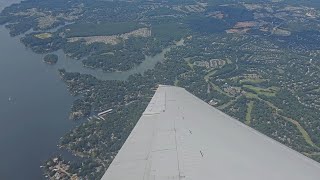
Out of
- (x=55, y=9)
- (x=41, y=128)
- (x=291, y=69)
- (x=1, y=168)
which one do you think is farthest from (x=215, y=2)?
(x=1, y=168)

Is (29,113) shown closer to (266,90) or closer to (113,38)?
(266,90)

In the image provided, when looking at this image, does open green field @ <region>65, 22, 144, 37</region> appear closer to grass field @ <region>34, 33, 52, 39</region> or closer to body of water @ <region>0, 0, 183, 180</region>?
grass field @ <region>34, 33, 52, 39</region>

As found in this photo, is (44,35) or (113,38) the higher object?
(44,35)

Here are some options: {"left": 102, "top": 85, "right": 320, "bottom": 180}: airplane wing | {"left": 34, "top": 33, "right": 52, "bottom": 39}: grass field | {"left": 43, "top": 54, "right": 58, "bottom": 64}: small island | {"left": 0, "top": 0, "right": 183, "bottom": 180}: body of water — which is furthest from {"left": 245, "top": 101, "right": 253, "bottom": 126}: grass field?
{"left": 34, "top": 33, "right": 52, "bottom": 39}: grass field

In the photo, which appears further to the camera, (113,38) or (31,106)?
(113,38)

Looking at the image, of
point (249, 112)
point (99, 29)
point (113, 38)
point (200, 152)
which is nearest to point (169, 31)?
point (113, 38)

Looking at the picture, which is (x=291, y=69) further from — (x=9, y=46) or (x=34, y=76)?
(x=9, y=46)
